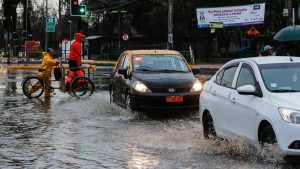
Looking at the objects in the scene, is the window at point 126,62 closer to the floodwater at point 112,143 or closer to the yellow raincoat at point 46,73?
the floodwater at point 112,143

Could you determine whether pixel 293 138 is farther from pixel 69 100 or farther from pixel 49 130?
pixel 69 100

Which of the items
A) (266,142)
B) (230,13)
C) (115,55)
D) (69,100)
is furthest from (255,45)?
(266,142)

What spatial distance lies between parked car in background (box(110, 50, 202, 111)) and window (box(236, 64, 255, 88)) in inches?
165

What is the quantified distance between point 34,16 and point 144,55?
95.8 m

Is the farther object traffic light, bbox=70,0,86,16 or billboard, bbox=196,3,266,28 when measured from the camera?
billboard, bbox=196,3,266,28

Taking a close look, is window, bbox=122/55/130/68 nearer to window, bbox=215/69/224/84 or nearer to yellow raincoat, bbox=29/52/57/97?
yellow raincoat, bbox=29/52/57/97

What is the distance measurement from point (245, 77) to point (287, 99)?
4.45 feet

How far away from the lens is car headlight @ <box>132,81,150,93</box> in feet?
45.0

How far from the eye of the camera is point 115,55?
57.3 m

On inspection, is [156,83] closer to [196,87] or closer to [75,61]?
[196,87]

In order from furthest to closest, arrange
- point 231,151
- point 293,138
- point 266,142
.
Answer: point 231,151
point 266,142
point 293,138

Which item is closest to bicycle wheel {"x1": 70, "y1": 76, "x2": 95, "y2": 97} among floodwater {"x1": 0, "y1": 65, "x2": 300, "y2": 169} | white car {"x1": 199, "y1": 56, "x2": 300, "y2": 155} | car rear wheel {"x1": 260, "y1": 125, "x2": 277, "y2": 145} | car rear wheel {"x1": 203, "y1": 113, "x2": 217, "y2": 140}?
floodwater {"x1": 0, "y1": 65, "x2": 300, "y2": 169}

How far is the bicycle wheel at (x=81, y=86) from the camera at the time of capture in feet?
61.7

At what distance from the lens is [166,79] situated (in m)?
13.9
